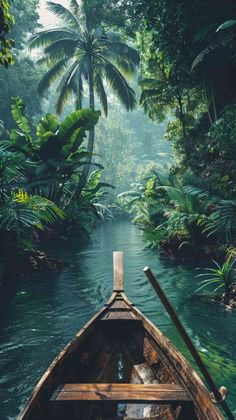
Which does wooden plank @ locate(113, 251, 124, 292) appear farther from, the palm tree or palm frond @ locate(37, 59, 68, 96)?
palm frond @ locate(37, 59, 68, 96)

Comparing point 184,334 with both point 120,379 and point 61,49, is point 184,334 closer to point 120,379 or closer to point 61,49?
point 120,379

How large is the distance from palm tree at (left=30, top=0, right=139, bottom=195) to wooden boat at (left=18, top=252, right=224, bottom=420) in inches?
555

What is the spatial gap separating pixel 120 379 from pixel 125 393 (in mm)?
844

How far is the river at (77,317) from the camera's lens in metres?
4.35

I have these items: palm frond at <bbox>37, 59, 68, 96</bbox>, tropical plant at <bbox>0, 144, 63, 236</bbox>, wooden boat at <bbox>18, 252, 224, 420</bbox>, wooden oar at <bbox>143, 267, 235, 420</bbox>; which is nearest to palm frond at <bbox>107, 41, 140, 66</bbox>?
palm frond at <bbox>37, 59, 68, 96</bbox>

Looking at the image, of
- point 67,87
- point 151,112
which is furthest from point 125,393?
point 67,87

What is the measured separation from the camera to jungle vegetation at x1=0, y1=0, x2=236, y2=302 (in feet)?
31.1

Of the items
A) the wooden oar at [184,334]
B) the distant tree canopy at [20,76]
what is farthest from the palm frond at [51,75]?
the wooden oar at [184,334]

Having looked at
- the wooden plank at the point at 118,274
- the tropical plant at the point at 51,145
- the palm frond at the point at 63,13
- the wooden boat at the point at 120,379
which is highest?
the palm frond at the point at 63,13

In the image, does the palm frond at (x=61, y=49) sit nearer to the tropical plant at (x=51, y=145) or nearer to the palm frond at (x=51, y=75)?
the palm frond at (x=51, y=75)

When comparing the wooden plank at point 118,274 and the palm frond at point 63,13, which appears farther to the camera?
the palm frond at point 63,13

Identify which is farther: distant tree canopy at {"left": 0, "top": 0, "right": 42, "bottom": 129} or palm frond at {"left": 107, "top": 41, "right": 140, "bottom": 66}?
distant tree canopy at {"left": 0, "top": 0, "right": 42, "bottom": 129}

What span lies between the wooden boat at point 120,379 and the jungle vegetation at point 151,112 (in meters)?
3.48

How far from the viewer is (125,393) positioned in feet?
9.63
